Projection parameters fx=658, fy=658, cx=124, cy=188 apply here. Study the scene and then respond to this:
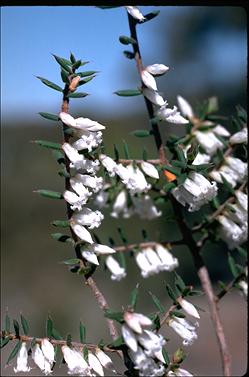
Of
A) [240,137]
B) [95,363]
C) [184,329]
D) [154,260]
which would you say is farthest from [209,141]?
[95,363]

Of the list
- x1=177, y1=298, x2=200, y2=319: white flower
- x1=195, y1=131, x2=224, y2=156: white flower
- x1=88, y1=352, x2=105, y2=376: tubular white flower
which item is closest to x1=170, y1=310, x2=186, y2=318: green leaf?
x1=177, y1=298, x2=200, y2=319: white flower

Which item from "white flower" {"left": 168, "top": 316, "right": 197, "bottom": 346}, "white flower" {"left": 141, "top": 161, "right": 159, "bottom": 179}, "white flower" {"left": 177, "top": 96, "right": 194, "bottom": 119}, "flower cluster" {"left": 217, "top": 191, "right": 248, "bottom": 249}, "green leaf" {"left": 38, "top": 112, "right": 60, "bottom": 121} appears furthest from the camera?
"white flower" {"left": 177, "top": 96, "right": 194, "bottom": 119}

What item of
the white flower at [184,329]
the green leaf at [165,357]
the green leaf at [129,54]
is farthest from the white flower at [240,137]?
the green leaf at [165,357]

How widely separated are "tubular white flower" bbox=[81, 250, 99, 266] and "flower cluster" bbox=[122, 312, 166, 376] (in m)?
0.15

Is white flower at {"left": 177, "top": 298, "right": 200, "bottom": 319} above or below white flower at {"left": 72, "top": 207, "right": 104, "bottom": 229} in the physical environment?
below

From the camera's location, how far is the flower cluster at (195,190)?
1.11 metres

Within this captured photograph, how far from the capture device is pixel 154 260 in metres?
1.39

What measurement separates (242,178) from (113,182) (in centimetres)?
27

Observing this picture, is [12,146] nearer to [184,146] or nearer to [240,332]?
[240,332]

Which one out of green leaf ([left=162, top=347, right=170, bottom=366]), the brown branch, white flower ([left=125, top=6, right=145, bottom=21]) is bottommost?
green leaf ([left=162, top=347, right=170, bottom=366])

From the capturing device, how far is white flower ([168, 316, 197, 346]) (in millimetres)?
1056

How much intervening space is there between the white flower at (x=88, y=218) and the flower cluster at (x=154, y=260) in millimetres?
423

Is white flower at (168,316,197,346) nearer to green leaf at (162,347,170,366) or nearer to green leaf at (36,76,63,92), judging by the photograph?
green leaf at (162,347,170,366)

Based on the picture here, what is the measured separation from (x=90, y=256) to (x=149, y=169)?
0.27 m
